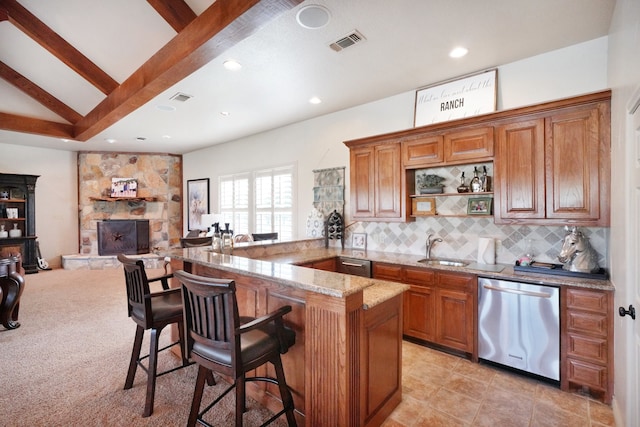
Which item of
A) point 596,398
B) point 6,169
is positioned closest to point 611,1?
point 596,398

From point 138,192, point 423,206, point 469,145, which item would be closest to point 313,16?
point 469,145

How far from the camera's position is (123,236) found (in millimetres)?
7801

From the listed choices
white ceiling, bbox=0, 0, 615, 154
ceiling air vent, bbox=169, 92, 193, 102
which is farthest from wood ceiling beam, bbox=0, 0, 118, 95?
ceiling air vent, bbox=169, 92, 193, 102

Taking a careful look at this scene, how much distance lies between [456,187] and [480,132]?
0.72 metres

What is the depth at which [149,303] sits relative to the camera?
2.21 m

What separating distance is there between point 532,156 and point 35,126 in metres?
7.75

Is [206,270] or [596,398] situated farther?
[206,270]

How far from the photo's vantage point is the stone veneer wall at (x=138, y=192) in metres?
7.69

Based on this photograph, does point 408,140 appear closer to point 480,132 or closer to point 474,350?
point 480,132

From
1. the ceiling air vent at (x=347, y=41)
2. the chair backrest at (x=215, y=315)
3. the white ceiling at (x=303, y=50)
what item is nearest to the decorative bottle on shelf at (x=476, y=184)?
the white ceiling at (x=303, y=50)

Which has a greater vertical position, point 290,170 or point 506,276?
point 290,170

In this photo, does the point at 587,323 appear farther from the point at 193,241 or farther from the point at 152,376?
the point at 193,241

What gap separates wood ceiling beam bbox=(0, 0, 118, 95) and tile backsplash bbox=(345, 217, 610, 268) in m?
4.04

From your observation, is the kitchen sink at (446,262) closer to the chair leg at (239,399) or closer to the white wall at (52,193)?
the chair leg at (239,399)
